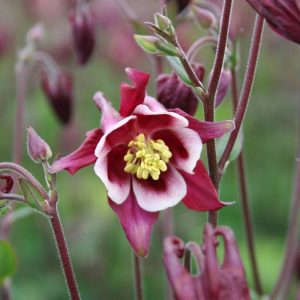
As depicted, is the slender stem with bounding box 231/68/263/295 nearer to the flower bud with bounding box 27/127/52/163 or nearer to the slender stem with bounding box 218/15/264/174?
the slender stem with bounding box 218/15/264/174

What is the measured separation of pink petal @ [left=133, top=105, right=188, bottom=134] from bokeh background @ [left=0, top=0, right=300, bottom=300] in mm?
900

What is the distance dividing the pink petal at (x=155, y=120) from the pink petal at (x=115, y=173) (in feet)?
0.15

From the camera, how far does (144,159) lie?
1.28 metres

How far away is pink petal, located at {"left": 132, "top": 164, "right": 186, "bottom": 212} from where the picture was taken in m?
1.24

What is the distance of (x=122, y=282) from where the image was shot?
8.59ft

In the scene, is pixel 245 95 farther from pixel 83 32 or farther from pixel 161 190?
pixel 83 32

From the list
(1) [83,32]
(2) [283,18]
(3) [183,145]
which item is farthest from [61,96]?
(2) [283,18]

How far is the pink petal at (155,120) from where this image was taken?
1.21 meters

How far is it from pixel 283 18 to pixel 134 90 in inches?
9.4

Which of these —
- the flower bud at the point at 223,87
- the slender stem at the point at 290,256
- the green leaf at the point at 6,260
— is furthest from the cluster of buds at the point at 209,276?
the slender stem at the point at 290,256

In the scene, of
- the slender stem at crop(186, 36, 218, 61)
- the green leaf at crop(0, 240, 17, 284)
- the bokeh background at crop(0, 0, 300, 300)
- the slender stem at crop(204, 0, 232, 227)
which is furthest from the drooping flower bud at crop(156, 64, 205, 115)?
the bokeh background at crop(0, 0, 300, 300)

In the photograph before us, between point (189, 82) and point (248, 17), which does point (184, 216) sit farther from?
point (189, 82)

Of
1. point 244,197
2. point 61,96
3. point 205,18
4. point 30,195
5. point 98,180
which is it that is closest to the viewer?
point 30,195

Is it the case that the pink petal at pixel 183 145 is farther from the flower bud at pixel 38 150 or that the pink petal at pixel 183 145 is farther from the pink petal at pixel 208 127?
the flower bud at pixel 38 150
